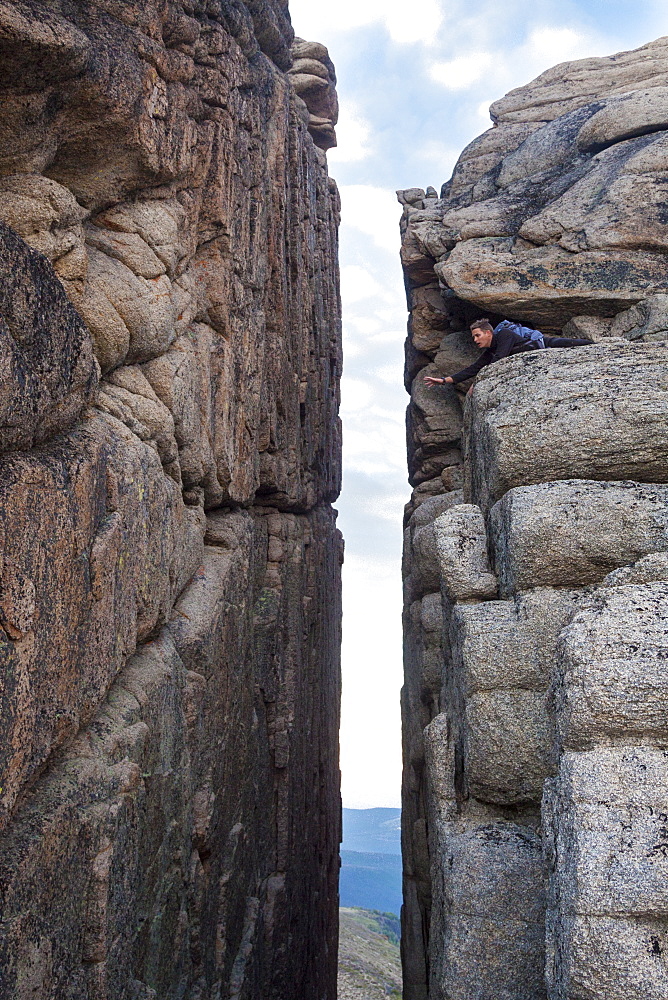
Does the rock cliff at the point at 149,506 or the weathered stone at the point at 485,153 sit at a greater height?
the weathered stone at the point at 485,153

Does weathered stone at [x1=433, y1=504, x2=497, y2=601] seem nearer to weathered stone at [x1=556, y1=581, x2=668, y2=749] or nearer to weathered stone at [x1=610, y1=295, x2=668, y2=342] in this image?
weathered stone at [x1=556, y1=581, x2=668, y2=749]

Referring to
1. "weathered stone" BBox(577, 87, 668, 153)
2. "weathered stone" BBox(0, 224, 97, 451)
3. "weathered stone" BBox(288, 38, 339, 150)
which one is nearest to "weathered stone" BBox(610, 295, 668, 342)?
"weathered stone" BBox(577, 87, 668, 153)

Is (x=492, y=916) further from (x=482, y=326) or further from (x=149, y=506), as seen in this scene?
(x=482, y=326)

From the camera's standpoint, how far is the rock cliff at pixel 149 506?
6574 millimetres

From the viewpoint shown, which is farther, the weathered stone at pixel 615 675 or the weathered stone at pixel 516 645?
the weathered stone at pixel 516 645

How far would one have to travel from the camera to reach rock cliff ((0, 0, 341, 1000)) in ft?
21.6

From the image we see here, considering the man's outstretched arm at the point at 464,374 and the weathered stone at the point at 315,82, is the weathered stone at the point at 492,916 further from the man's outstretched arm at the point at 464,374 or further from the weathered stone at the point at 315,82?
the weathered stone at the point at 315,82

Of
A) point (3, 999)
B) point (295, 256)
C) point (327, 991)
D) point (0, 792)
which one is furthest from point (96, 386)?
point (327, 991)

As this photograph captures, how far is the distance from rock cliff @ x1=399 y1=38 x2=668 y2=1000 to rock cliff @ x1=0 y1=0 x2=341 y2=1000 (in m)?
2.94

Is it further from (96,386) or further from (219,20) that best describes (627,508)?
(219,20)

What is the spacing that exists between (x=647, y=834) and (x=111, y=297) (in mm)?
7418

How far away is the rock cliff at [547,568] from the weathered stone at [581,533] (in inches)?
0.9

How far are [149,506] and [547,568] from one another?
14.1 ft

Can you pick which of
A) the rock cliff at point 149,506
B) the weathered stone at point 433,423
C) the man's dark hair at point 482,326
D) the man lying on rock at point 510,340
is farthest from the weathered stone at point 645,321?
the rock cliff at point 149,506
